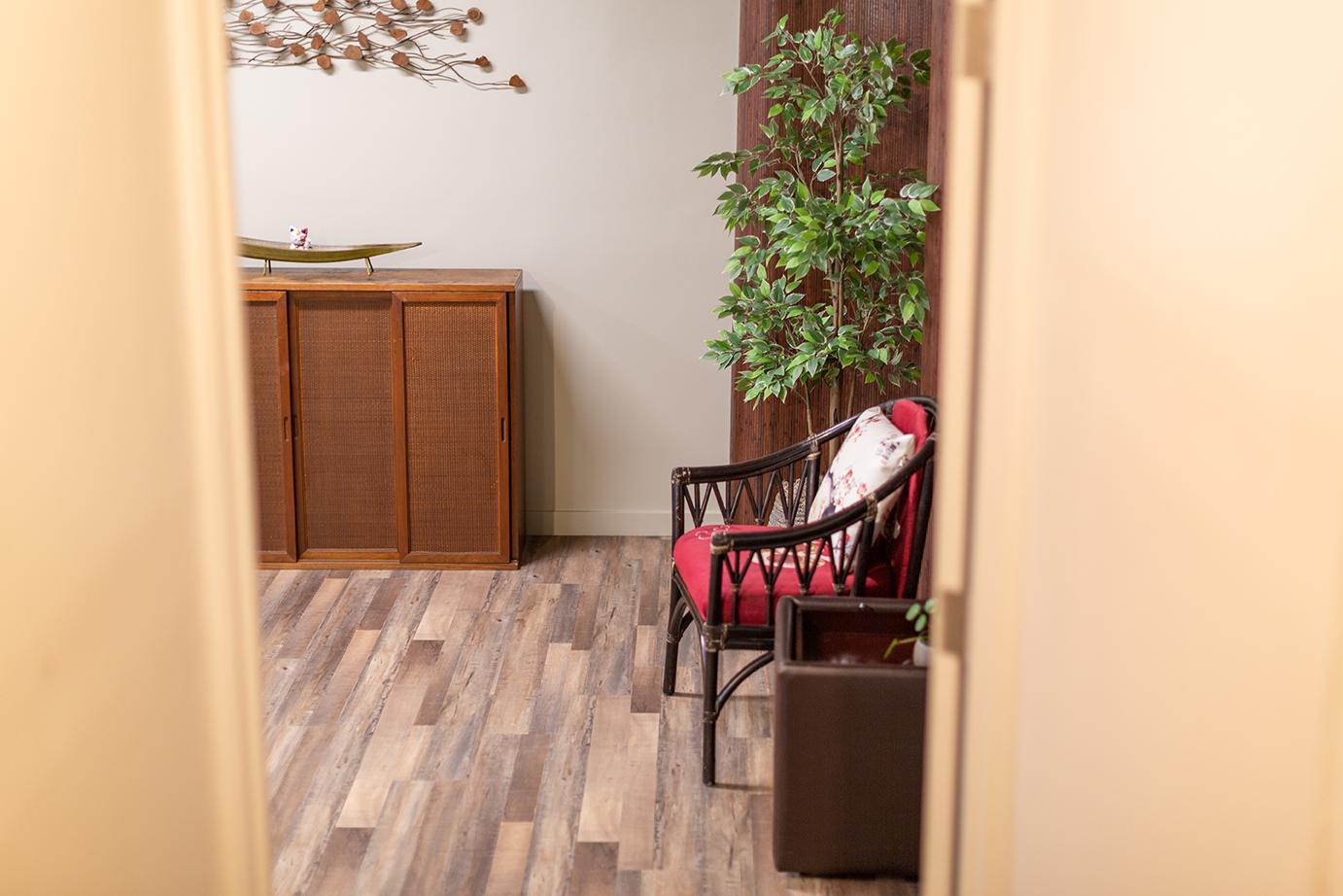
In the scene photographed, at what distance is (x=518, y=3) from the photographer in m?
4.81

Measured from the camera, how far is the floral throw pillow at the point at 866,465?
3176mm

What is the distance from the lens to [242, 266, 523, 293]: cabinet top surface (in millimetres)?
4543

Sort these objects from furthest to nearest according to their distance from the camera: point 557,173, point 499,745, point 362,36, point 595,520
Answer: point 595,520
point 557,173
point 362,36
point 499,745

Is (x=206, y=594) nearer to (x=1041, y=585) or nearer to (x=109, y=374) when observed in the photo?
(x=109, y=374)

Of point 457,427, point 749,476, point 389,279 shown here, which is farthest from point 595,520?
point 749,476

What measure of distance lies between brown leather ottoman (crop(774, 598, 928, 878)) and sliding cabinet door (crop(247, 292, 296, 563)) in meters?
Answer: 2.45

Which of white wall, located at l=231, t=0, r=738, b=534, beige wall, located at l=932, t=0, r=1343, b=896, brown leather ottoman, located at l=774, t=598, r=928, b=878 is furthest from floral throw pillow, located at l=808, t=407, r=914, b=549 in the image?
white wall, located at l=231, t=0, r=738, b=534

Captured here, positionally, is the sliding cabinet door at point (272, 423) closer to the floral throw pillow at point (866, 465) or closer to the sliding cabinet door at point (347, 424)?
the sliding cabinet door at point (347, 424)

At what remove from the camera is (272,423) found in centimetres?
469

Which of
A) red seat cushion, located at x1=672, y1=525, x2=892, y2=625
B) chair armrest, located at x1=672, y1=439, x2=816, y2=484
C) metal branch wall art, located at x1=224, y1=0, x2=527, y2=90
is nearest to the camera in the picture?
red seat cushion, located at x1=672, y1=525, x2=892, y2=625

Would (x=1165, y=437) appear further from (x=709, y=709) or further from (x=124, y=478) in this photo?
(x=709, y=709)

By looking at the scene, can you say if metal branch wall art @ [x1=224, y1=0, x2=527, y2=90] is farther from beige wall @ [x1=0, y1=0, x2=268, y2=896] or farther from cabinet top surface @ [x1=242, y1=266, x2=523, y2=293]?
beige wall @ [x1=0, y1=0, x2=268, y2=896]

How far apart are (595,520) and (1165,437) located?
12.6 feet

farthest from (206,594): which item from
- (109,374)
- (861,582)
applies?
(861,582)
